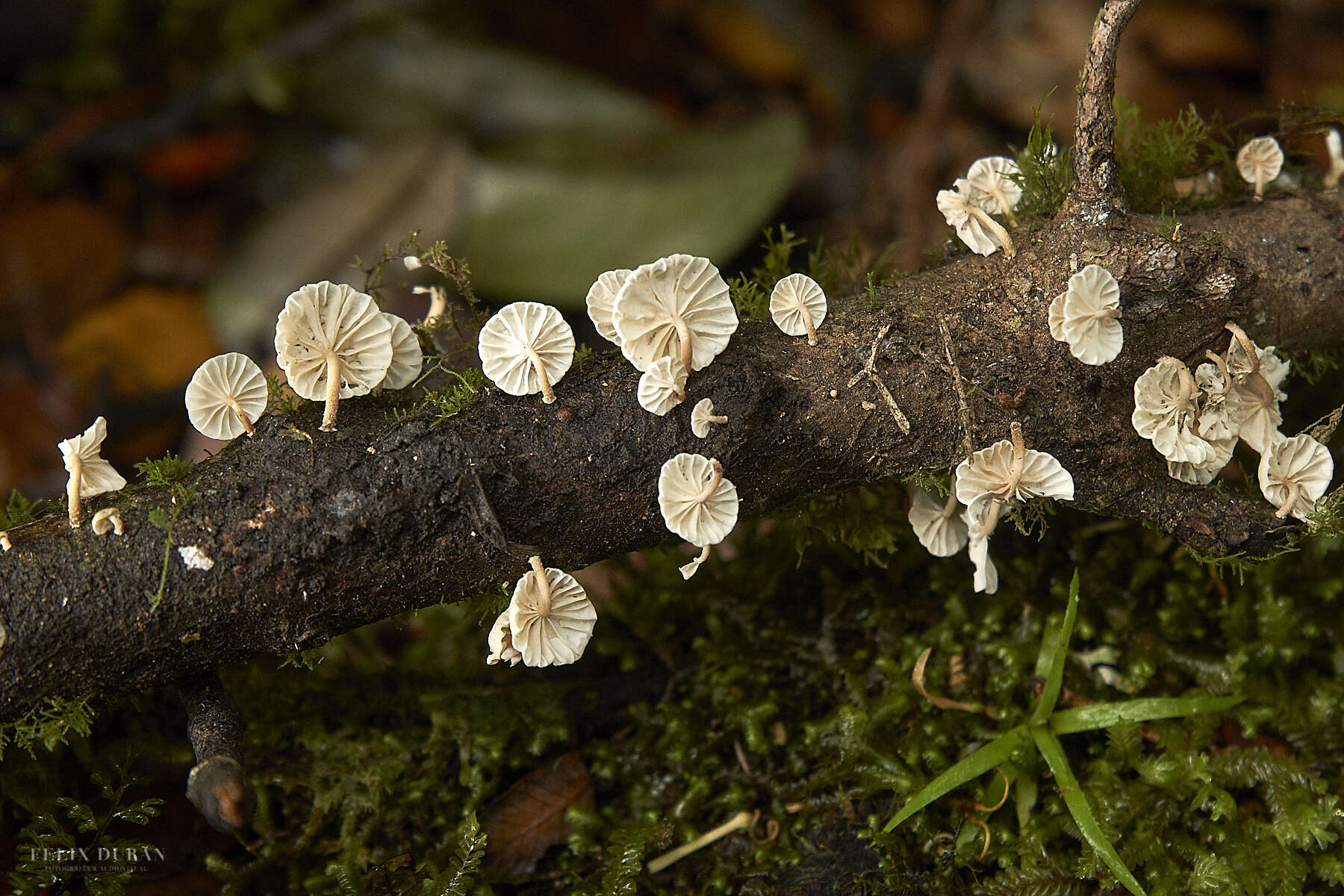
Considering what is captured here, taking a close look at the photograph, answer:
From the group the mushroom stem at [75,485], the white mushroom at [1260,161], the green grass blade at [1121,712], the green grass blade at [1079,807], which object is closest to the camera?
the mushroom stem at [75,485]

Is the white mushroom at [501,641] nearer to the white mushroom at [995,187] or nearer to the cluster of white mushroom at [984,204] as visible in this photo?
the cluster of white mushroom at [984,204]

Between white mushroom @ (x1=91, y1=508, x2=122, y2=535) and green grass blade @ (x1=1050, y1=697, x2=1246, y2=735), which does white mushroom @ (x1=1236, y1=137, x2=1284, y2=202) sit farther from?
white mushroom @ (x1=91, y1=508, x2=122, y2=535)

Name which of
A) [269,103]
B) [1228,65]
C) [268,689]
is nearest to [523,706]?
[268,689]

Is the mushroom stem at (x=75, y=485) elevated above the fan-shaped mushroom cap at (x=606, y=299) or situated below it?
below

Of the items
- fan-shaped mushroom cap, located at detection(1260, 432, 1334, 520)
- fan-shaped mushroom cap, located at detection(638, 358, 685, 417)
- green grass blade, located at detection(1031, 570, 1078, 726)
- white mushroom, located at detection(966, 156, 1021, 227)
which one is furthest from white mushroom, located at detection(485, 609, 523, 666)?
fan-shaped mushroom cap, located at detection(1260, 432, 1334, 520)

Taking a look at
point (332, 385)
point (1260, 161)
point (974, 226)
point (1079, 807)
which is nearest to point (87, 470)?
point (332, 385)

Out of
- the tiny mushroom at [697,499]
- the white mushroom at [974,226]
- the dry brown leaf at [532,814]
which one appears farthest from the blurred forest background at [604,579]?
the tiny mushroom at [697,499]

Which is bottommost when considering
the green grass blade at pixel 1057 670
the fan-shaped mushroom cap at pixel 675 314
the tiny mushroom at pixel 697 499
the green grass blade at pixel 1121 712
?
the green grass blade at pixel 1121 712
